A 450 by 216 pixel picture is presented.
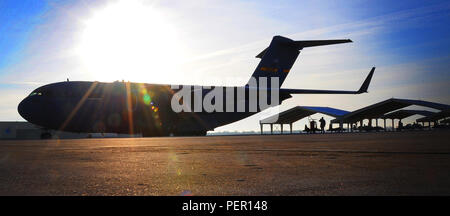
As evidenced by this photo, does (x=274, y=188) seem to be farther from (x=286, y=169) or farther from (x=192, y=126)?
(x=192, y=126)

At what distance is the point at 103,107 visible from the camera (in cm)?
2381

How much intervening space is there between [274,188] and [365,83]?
25.4m

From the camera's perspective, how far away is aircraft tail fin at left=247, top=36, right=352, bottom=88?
94.9 ft

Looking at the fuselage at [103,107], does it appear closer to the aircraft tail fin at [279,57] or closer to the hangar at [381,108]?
the aircraft tail fin at [279,57]

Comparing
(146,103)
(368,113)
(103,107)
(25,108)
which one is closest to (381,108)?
(368,113)

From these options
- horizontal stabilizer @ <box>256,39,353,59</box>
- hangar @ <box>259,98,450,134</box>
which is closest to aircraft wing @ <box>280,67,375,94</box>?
horizontal stabilizer @ <box>256,39,353,59</box>

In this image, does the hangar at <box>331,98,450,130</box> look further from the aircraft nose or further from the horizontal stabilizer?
the aircraft nose

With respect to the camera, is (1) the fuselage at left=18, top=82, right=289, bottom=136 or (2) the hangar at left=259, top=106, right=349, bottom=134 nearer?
(1) the fuselage at left=18, top=82, right=289, bottom=136

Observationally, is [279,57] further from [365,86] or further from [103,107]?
[103,107]

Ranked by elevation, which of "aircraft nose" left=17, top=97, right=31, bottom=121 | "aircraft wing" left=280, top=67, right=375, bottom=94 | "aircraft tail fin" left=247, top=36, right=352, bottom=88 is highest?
"aircraft tail fin" left=247, top=36, right=352, bottom=88

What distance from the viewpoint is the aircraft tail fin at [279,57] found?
28.9 metres

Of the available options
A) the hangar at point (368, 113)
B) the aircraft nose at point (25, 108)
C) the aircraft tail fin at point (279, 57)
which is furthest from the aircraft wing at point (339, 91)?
the hangar at point (368, 113)

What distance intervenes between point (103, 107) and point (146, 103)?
290 centimetres
